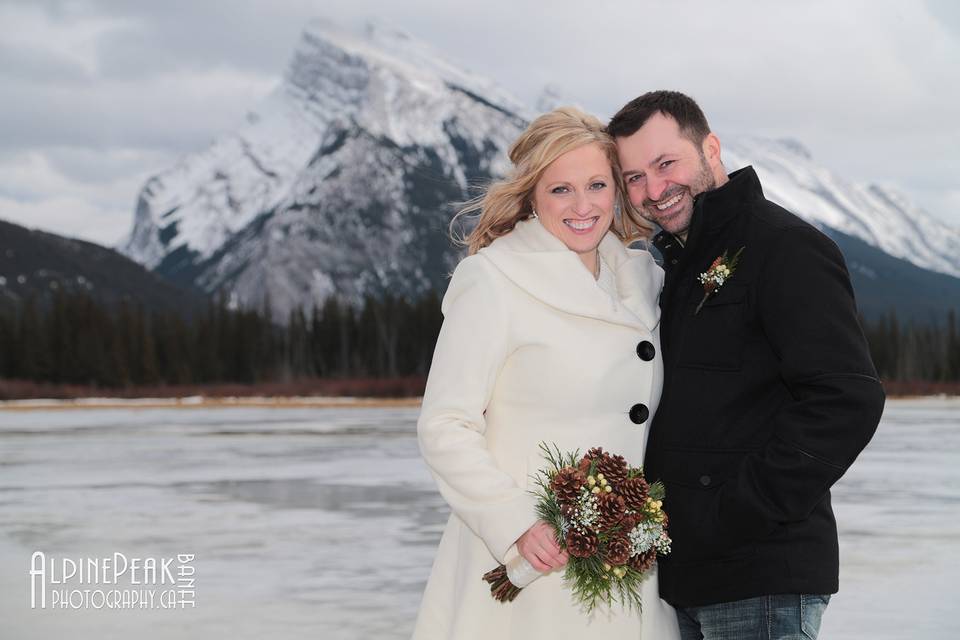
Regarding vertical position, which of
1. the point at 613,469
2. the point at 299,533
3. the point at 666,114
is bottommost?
the point at 299,533

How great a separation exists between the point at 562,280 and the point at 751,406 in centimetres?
62

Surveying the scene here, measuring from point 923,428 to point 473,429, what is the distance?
86.4 ft

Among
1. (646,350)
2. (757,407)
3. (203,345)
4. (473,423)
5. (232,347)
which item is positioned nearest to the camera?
(757,407)

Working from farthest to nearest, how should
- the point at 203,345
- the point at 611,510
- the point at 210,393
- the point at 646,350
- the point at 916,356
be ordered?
the point at 916,356 < the point at 203,345 < the point at 210,393 < the point at 646,350 < the point at 611,510

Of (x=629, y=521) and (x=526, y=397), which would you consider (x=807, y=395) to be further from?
(x=526, y=397)

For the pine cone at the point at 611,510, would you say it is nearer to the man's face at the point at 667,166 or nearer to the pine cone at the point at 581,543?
the pine cone at the point at 581,543

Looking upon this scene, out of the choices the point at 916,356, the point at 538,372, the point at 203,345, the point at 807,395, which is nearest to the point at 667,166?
the point at 538,372

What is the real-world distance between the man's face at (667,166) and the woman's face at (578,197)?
8cm

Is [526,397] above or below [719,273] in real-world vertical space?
below

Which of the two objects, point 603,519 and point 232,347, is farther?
point 232,347

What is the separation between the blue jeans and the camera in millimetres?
2705

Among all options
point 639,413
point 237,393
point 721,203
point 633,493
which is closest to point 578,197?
point 721,203

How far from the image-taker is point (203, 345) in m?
78.0

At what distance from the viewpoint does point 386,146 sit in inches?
7613
